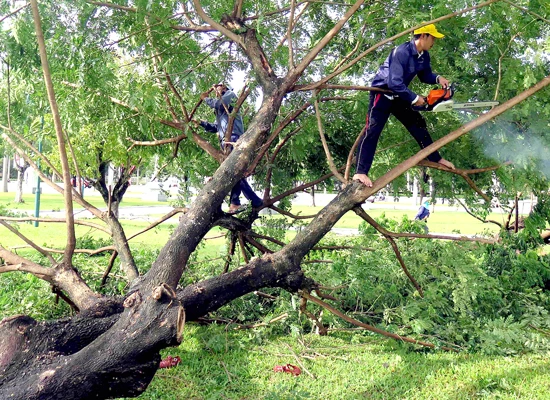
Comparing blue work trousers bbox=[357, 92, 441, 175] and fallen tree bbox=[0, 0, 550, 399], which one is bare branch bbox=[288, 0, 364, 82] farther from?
blue work trousers bbox=[357, 92, 441, 175]

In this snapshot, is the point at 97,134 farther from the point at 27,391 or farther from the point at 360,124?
the point at 27,391

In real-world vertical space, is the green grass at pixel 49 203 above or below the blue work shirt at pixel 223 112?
below

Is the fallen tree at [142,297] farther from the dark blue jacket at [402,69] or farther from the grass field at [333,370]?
the grass field at [333,370]

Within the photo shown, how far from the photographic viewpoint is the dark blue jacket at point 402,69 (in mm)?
3469

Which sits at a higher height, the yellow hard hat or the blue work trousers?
the yellow hard hat

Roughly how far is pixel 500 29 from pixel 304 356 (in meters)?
2.90

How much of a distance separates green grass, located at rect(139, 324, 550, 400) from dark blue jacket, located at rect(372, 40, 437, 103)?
2.06 meters

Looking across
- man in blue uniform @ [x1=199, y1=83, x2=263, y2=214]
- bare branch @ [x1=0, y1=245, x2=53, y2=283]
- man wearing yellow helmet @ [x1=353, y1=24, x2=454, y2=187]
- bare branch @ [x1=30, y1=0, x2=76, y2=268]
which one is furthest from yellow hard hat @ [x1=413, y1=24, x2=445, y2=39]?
bare branch @ [x1=0, y1=245, x2=53, y2=283]

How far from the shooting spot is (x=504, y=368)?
154 inches

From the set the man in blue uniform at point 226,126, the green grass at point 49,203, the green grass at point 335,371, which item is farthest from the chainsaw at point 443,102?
the green grass at point 49,203

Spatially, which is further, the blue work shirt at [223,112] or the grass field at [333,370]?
the blue work shirt at [223,112]

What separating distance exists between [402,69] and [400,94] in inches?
7.1

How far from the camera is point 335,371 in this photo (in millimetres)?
3863

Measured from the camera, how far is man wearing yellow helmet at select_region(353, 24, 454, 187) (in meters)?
3.47
